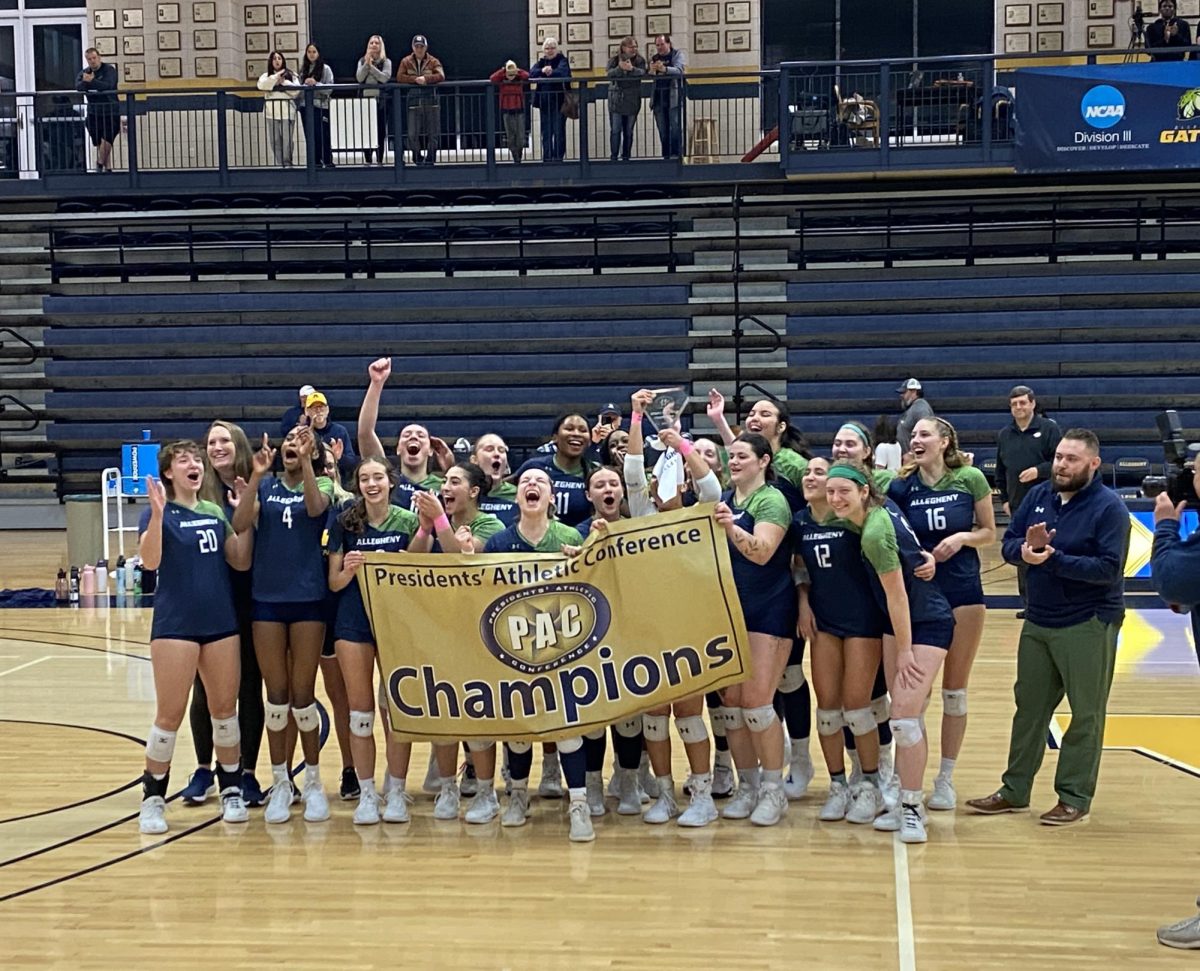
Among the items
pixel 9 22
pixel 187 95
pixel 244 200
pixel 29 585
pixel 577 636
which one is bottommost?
pixel 29 585

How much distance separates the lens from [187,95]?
19000mm

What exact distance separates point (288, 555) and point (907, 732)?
2862 millimetres

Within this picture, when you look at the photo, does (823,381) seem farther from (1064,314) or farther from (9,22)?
(9,22)

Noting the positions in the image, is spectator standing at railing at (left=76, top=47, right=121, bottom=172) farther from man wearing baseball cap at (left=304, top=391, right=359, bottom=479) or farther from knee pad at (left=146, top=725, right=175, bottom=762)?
knee pad at (left=146, top=725, right=175, bottom=762)

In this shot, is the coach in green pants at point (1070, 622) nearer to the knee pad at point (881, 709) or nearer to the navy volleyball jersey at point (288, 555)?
the knee pad at point (881, 709)

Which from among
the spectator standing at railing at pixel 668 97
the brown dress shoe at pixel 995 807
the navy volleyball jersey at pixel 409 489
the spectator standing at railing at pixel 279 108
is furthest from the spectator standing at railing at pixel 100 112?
the brown dress shoe at pixel 995 807

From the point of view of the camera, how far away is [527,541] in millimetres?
6824

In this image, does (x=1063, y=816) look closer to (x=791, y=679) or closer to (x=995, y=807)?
(x=995, y=807)

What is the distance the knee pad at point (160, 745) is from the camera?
6.83m

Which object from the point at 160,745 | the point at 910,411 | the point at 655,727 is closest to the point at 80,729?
the point at 160,745

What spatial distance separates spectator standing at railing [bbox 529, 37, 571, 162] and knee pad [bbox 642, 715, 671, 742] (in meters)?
12.8

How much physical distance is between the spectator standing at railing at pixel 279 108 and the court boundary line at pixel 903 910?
14487 millimetres

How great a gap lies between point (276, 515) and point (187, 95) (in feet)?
44.8

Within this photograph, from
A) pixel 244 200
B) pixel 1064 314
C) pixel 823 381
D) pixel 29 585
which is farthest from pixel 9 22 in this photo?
pixel 1064 314
